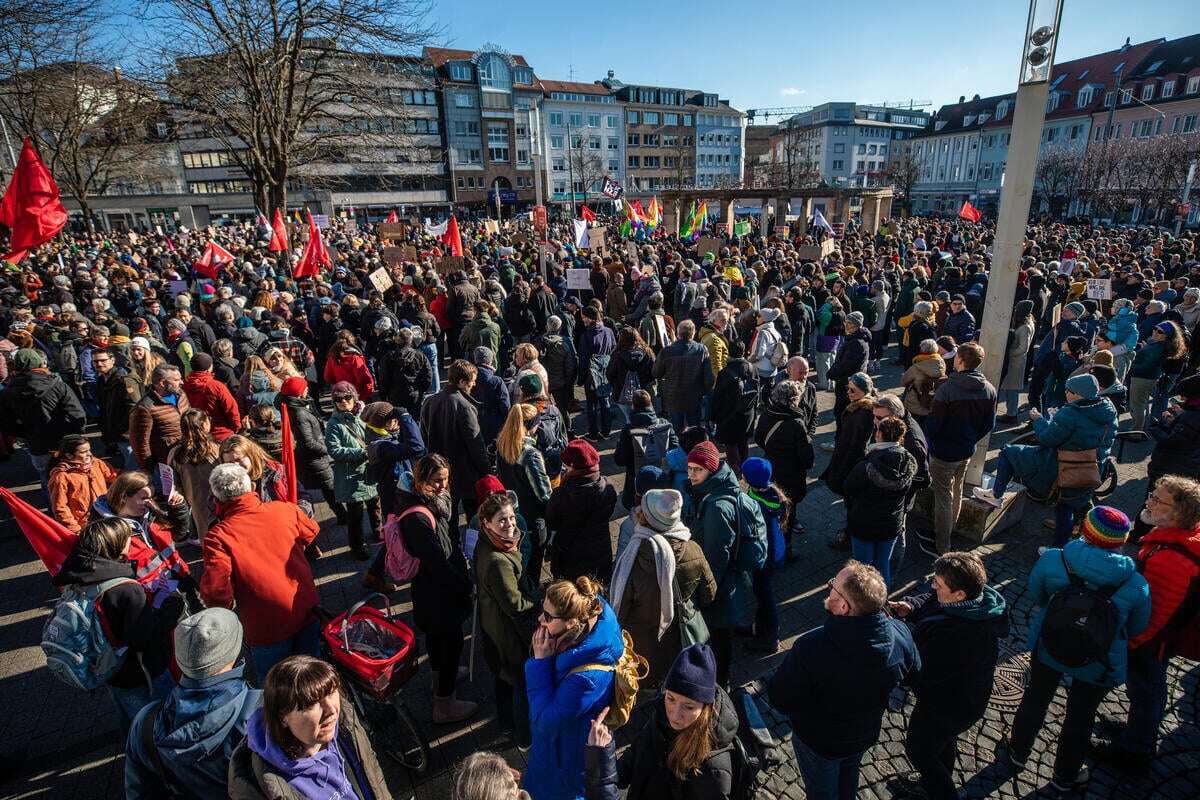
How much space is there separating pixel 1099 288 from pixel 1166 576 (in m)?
9.53

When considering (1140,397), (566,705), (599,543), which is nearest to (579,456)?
(599,543)

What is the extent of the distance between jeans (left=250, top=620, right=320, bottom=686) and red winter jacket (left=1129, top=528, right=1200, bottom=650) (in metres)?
4.58

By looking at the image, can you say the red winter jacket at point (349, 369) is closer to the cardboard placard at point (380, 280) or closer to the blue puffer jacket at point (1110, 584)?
the cardboard placard at point (380, 280)

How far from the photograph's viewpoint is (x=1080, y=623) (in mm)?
2984

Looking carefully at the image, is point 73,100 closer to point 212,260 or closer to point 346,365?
point 212,260

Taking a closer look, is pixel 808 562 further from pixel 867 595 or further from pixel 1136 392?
pixel 1136 392

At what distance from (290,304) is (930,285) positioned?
44.0 feet

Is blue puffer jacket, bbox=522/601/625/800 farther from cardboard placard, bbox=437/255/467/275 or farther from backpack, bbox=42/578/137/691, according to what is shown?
cardboard placard, bbox=437/255/467/275

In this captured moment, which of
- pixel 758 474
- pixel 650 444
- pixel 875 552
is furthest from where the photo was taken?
pixel 650 444

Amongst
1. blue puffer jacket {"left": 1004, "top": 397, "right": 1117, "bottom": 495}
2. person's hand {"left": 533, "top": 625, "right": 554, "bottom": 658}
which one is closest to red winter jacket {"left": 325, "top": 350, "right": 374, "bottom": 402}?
person's hand {"left": 533, "top": 625, "right": 554, "bottom": 658}

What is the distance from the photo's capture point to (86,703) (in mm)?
4215

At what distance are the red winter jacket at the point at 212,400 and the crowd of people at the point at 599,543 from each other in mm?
35

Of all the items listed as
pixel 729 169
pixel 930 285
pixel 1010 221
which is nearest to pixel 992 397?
pixel 1010 221

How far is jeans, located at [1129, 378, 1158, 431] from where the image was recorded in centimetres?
769
